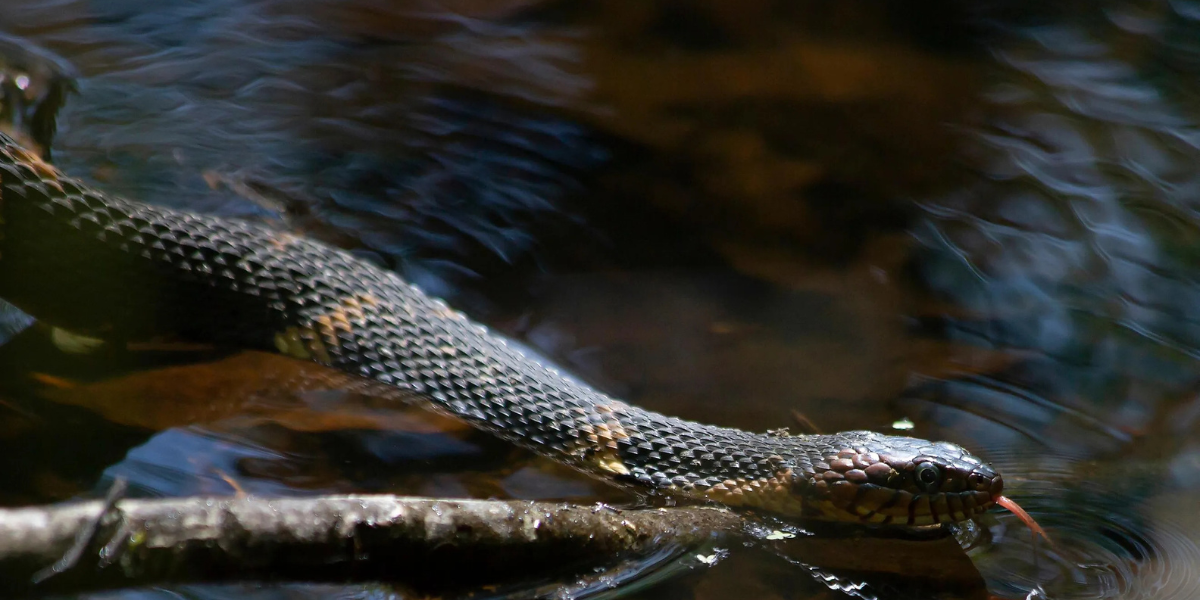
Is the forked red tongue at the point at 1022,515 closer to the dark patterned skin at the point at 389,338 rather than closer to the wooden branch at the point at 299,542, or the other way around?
the dark patterned skin at the point at 389,338

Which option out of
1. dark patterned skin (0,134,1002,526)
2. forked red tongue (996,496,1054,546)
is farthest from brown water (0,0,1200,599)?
dark patterned skin (0,134,1002,526)

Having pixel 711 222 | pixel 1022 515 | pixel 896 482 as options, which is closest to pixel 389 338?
pixel 711 222

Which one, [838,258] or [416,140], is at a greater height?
[416,140]

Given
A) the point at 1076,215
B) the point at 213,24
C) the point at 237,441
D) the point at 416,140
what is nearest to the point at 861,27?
the point at 1076,215

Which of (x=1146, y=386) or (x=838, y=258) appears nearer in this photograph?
(x=1146, y=386)

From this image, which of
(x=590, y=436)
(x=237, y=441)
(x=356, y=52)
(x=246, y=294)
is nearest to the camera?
(x=237, y=441)

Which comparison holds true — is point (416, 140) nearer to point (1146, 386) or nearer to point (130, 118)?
point (130, 118)
